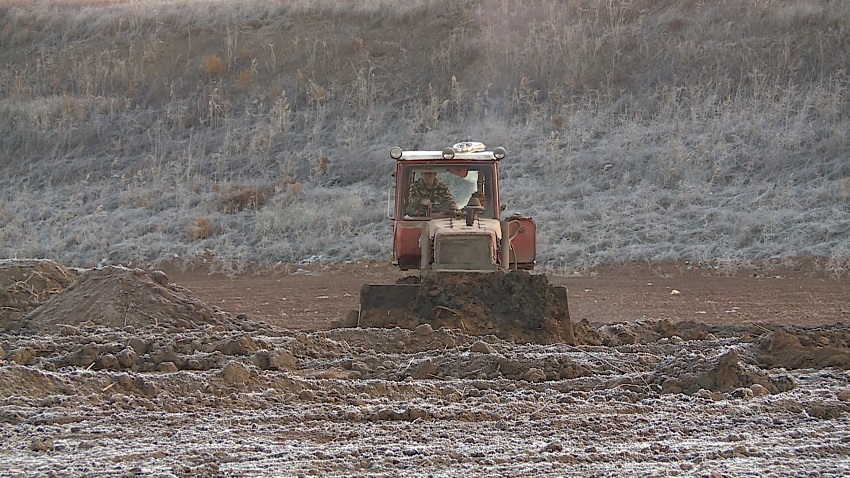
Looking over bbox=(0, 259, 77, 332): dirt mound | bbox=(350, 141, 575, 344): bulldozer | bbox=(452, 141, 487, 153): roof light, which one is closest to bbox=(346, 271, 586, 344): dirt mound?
bbox=(350, 141, 575, 344): bulldozer

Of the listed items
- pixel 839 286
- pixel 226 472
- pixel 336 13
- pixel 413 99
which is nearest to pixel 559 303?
pixel 226 472

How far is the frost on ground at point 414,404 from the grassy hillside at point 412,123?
9838 millimetres

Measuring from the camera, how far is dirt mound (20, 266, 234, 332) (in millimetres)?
11203

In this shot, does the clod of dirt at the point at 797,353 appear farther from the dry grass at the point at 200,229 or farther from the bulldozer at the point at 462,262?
the dry grass at the point at 200,229

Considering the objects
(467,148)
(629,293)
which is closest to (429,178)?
(467,148)

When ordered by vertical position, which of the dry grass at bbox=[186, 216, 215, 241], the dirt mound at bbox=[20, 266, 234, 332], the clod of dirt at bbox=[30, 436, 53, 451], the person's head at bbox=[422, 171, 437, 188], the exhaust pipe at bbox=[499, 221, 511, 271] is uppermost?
the person's head at bbox=[422, 171, 437, 188]

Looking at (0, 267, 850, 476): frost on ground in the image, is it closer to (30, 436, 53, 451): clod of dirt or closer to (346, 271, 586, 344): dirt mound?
(30, 436, 53, 451): clod of dirt

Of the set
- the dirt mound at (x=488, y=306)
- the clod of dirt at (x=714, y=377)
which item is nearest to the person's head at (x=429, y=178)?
the dirt mound at (x=488, y=306)

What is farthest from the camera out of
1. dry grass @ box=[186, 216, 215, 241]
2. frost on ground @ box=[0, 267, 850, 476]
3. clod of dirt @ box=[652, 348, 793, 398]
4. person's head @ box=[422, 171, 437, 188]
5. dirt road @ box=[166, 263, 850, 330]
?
dry grass @ box=[186, 216, 215, 241]

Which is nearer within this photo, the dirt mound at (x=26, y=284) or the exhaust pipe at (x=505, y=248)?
the exhaust pipe at (x=505, y=248)

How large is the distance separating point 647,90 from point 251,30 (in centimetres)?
1116

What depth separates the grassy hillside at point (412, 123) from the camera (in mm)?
20781

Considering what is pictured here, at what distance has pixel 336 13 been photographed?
A: 2975 cm

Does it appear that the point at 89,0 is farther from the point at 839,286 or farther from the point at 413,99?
the point at 839,286
